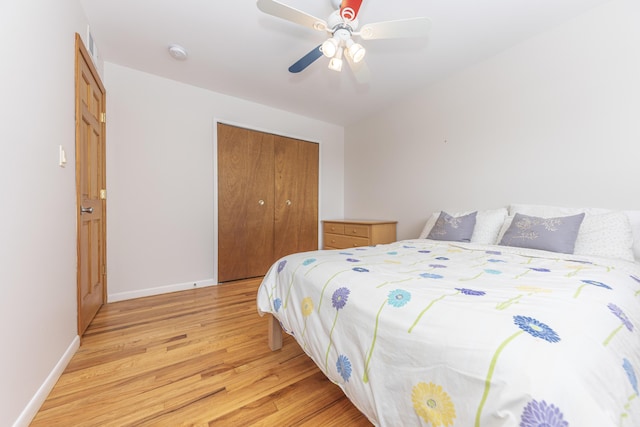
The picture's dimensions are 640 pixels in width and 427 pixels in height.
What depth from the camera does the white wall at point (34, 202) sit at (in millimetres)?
910

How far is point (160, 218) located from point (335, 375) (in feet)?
8.02

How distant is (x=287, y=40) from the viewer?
6.61 ft

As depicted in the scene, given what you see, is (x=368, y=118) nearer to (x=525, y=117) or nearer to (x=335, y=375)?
(x=525, y=117)

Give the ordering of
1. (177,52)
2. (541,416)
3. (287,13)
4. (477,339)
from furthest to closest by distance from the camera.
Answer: (177,52)
(287,13)
(477,339)
(541,416)

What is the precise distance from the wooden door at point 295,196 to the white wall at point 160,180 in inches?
27.9

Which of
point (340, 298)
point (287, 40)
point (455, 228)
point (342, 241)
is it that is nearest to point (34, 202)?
point (340, 298)

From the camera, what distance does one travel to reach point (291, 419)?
1.04m

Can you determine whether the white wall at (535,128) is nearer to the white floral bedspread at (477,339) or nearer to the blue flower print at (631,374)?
the white floral bedspread at (477,339)

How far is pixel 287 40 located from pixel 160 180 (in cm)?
185

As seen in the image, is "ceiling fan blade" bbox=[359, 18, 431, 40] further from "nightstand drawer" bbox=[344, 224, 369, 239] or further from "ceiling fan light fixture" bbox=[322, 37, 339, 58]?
"nightstand drawer" bbox=[344, 224, 369, 239]

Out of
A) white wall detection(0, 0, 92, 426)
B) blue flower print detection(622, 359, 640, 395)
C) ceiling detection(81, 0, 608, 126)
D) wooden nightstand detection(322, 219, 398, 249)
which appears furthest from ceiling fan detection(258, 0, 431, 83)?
wooden nightstand detection(322, 219, 398, 249)

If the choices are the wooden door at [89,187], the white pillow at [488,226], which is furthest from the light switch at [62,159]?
the white pillow at [488,226]

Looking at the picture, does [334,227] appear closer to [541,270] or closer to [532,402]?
→ [541,270]

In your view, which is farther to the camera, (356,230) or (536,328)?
(356,230)
